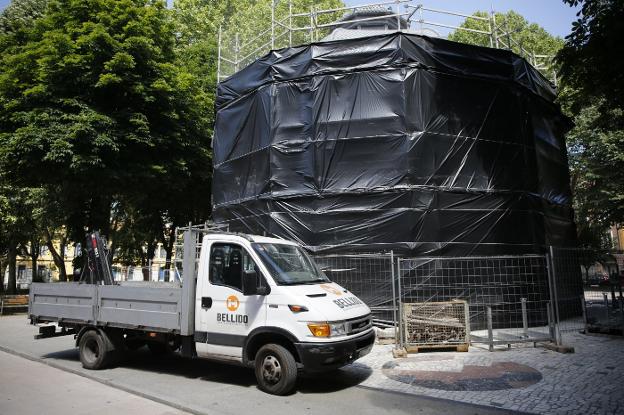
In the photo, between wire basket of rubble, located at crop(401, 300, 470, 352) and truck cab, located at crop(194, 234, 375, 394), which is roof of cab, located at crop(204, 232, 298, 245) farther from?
wire basket of rubble, located at crop(401, 300, 470, 352)

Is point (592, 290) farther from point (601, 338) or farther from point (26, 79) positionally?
point (26, 79)

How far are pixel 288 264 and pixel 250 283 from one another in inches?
34.3

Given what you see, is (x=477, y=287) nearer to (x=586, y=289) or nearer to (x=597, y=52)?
(x=586, y=289)

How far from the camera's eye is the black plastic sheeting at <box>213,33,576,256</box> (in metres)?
11.3

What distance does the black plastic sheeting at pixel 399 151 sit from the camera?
1134 centimetres

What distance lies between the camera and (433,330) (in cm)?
870

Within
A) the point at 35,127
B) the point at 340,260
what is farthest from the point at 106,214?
the point at 340,260

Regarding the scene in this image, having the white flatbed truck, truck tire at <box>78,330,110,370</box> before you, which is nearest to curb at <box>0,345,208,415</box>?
truck tire at <box>78,330,110,370</box>

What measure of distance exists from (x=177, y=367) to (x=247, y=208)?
603 cm

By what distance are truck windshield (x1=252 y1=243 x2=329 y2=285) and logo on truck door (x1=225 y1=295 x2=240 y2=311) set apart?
72 centimetres

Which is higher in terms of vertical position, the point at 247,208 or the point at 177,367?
the point at 247,208

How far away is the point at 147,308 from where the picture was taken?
7.50 meters

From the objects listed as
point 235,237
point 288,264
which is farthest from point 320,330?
point 235,237

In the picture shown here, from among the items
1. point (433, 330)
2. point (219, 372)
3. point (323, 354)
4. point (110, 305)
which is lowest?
point (219, 372)
